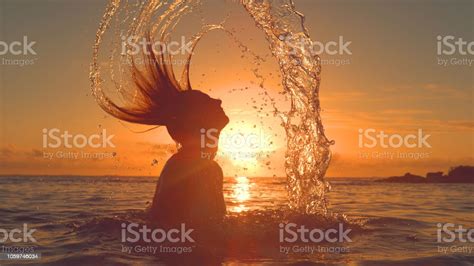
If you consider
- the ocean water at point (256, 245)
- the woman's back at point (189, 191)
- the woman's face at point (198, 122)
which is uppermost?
the woman's face at point (198, 122)

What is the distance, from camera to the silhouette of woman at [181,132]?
268 inches

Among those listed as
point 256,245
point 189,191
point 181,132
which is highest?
point 181,132

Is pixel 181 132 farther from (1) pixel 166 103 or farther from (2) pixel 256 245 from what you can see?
(2) pixel 256 245

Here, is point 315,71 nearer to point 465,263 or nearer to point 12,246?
point 465,263

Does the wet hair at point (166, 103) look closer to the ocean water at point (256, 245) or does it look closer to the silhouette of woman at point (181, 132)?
the silhouette of woman at point (181, 132)

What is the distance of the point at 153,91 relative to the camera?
7.57 metres

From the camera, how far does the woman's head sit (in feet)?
23.6

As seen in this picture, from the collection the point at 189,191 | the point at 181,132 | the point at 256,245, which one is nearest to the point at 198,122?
the point at 181,132

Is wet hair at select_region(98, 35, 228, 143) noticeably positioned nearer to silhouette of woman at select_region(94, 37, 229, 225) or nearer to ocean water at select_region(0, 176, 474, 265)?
silhouette of woman at select_region(94, 37, 229, 225)

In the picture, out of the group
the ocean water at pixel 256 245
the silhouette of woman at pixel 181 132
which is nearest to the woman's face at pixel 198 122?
the silhouette of woman at pixel 181 132

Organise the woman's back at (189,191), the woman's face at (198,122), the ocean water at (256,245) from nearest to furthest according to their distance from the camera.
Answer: the ocean water at (256,245), the woman's back at (189,191), the woman's face at (198,122)

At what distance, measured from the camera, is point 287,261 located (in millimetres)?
6160

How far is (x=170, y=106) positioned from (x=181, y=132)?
440 mm

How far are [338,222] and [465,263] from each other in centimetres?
245
